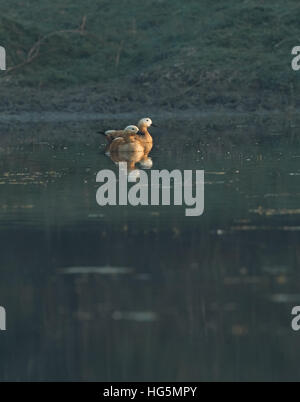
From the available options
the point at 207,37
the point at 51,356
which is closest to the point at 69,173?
the point at 51,356

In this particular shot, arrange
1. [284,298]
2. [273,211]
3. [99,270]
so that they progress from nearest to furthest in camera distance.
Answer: [284,298] → [99,270] → [273,211]

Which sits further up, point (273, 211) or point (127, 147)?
point (127, 147)

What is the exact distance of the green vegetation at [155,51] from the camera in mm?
41531

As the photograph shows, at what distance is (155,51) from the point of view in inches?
1838

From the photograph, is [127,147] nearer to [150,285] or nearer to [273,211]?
[273,211]

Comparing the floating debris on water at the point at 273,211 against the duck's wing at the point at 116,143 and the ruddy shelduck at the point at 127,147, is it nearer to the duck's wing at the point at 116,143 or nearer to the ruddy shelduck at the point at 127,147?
the ruddy shelduck at the point at 127,147

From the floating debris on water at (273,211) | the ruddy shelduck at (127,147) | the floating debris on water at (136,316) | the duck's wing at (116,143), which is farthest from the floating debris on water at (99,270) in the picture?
the duck's wing at (116,143)

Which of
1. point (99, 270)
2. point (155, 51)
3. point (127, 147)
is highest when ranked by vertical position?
point (155, 51)

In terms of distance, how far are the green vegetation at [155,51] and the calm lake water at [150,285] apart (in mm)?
22325

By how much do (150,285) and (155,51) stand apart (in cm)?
3644

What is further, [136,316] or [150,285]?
[150,285]

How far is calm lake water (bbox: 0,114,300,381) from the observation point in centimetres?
866

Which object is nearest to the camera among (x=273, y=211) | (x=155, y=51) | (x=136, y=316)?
(x=136, y=316)

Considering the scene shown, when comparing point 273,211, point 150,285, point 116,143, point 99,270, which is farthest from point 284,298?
point 116,143
